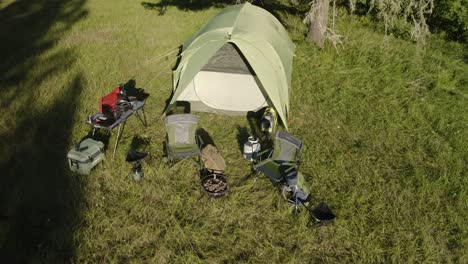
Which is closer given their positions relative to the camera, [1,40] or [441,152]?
[441,152]

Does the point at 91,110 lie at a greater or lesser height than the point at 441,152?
lesser

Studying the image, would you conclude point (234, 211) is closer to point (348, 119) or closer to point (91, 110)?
point (348, 119)

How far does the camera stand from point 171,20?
45.3ft

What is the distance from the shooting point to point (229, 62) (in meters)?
7.88

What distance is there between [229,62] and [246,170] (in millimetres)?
2667

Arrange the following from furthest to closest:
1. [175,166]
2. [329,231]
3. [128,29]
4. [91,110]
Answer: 1. [128,29]
2. [91,110]
3. [175,166]
4. [329,231]

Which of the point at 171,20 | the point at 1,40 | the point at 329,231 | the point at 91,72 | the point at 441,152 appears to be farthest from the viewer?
the point at 171,20

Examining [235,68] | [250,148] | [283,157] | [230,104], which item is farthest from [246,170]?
[235,68]

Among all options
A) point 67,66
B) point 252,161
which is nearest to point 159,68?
point 67,66

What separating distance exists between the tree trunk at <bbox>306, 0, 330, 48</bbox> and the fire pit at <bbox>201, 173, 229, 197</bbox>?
6.53 meters

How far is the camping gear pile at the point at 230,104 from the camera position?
6156 millimetres

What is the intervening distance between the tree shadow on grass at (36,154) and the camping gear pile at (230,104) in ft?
2.28

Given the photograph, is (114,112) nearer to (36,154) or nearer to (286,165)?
(36,154)

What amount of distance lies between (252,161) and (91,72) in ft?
18.9
